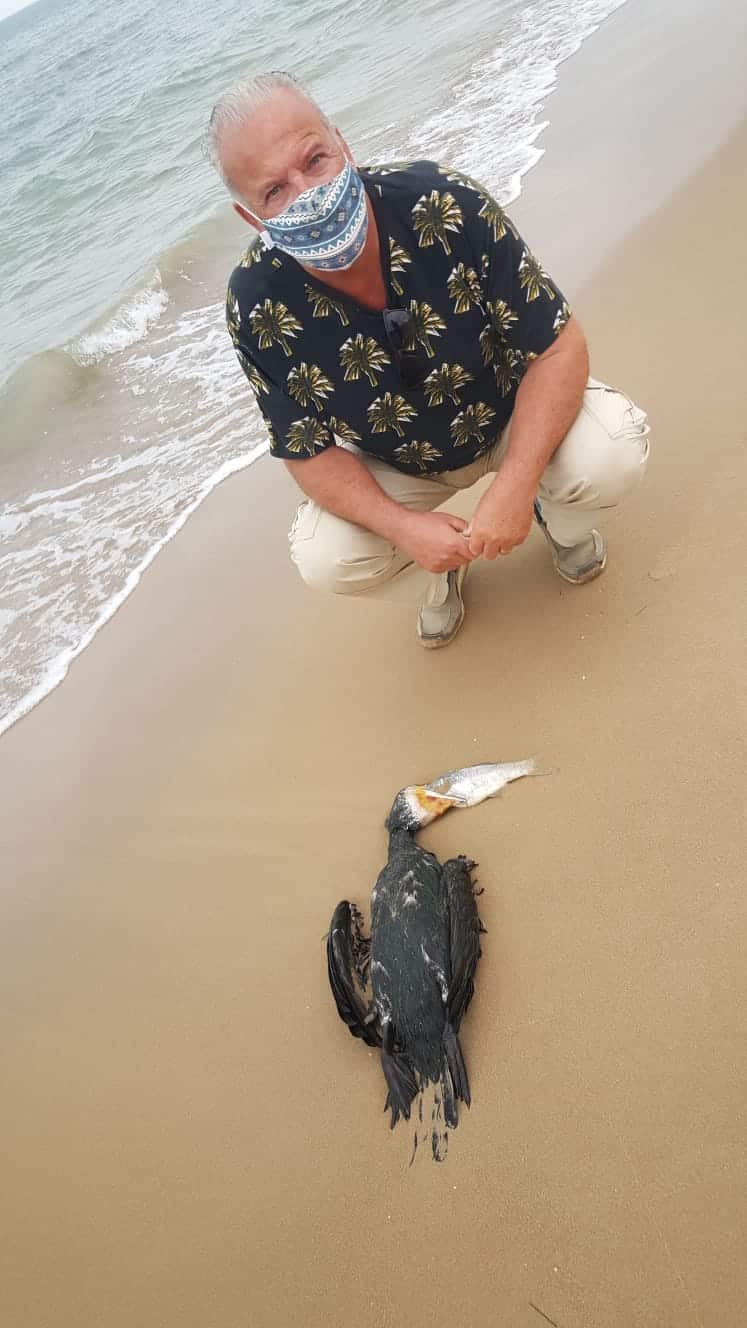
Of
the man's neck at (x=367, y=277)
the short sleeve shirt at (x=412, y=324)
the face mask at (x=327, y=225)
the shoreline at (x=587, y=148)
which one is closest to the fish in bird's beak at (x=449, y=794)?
the short sleeve shirt at (x=412, y=324)

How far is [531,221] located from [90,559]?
3436 millimetres

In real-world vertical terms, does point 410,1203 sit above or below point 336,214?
below

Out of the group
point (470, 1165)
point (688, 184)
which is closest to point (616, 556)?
point (470, 1165)

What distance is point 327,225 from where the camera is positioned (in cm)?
194

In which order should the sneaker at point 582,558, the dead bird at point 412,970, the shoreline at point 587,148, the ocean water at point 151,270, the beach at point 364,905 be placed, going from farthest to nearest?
the ocean water at point 151,270, the shoreline at point 587,148, the sneaker at point 582,558, the dead bird at point 412,970, the beach at point 364,905

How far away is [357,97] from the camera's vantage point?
31.6 feet

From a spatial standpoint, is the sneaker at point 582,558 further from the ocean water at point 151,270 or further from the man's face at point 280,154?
the ocean water at point 151,270

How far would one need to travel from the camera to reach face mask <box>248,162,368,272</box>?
1.92 m

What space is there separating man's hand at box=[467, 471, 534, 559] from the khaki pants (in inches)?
9.4

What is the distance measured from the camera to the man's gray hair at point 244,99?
6.09ft

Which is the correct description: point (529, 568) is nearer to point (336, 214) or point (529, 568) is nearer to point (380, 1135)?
point (336, 214)

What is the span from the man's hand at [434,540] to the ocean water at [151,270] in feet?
6.17

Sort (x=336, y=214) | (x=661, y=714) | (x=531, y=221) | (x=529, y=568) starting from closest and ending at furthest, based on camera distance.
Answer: (x=336, y=214), (x=661, y=714), (x=529, y=568), (x=531, y=221)

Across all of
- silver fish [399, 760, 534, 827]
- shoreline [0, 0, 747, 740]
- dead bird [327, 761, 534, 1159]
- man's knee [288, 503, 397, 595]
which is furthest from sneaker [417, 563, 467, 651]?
shoreline [0, 0, 747, 740]
